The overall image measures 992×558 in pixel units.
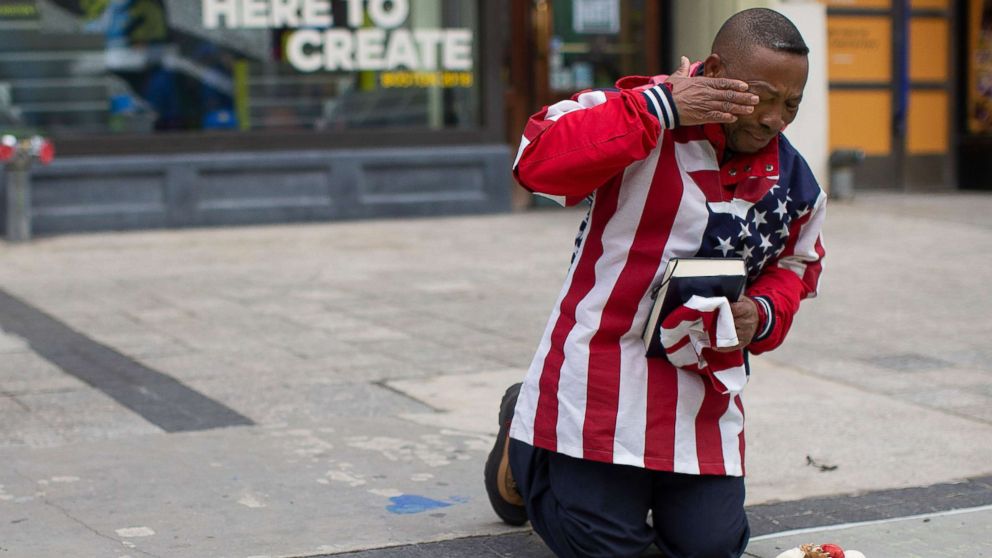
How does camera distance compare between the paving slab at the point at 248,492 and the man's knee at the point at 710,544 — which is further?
the paving slab at the point at 248,492

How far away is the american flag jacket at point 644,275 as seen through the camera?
3395 mm

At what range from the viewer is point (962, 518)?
4098 millimetres

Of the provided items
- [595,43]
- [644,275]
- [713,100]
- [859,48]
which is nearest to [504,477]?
[644,275]

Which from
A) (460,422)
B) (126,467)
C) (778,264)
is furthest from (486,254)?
(778,264)

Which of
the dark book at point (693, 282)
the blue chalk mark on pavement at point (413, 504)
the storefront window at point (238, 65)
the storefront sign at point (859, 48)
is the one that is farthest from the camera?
the storefront sign at point (859, 48)

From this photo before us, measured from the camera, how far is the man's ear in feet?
10.7

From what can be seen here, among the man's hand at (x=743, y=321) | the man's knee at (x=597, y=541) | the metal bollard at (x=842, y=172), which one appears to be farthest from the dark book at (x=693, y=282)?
the metal bollard at (x=842, y=172)

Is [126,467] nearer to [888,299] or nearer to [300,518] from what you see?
[300,518]

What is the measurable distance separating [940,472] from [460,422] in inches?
67.3

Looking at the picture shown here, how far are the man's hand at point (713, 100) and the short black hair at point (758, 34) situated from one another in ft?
0.34

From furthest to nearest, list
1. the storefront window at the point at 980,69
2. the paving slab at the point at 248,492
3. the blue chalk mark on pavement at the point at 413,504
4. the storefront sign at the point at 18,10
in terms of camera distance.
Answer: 1. the storefront window at the point at 980,69
2. the storefront sign at the point at 18,10
3. the blue chalk mark on pavement at the point at 413,504
4. the paving slab at the point at 248,492

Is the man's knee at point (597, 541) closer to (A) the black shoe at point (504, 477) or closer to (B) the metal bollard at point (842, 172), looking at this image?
(A) the black shoe at point (504, 477)

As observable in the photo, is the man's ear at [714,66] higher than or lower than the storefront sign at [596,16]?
lower

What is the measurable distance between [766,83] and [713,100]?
0.13 meters
